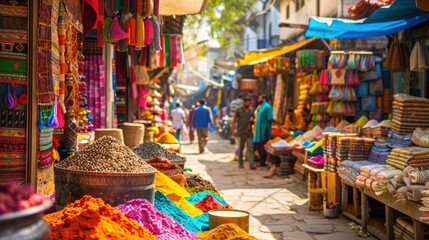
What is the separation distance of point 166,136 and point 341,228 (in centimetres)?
543

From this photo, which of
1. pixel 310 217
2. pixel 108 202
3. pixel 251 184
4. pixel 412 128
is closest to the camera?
pixel 108 202

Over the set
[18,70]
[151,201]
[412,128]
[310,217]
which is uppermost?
[18,70]

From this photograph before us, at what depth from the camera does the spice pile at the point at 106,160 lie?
164 inches

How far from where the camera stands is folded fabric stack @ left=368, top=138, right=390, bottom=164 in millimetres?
7708

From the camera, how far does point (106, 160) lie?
4.26 meters

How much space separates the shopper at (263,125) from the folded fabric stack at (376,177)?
6777 millimetres

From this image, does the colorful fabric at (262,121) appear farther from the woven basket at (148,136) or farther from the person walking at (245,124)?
the woven basket at (148,136)

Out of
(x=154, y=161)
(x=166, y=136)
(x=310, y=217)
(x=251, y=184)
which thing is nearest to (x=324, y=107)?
(x=251, y=184)

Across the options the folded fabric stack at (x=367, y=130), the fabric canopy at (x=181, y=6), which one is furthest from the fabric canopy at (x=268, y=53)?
the fabric canopy at (x=181, y=6)

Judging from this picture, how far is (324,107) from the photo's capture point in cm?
1403

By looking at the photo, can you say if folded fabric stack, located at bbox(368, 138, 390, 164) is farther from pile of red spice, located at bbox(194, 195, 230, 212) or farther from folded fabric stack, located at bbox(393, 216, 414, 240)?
pile of red spice, located at bbox(194, 195, 230, 212)

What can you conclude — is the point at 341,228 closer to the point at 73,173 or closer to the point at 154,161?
the point at 154,161

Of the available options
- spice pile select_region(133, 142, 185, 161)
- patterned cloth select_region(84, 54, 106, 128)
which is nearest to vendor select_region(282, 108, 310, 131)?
patterned cloth select_region(84, 54, 106, 128)

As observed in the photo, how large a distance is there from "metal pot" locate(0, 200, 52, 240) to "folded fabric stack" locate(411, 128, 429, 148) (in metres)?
5.85
